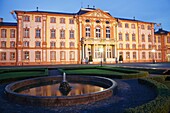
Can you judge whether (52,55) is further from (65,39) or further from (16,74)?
(16,74)

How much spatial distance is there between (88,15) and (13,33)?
2232 centimetres

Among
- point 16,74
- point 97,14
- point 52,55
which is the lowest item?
point 16,74

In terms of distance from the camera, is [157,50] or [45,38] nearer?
[45,38]

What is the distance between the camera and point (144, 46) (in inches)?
2042

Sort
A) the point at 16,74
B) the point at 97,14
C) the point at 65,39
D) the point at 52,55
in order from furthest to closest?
1. the point at 97,14
2. the point at 65,39
3. the point at 52,55
4. the point at 16,74

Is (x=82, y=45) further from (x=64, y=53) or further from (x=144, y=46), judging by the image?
(x=144, y=46)

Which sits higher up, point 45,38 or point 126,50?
point 45,38

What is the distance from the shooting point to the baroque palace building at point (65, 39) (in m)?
39.6

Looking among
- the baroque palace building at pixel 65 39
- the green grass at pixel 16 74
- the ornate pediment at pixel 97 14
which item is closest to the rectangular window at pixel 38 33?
the baroque palace building at pixel 65 39

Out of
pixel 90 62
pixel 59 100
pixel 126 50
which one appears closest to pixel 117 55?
pixel 126 50

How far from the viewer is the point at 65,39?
4259 centimetres

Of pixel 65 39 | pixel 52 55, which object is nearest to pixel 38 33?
pixel 52 55

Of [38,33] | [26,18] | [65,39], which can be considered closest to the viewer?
[26,18]

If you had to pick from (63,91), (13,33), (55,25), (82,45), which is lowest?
(63,91)
